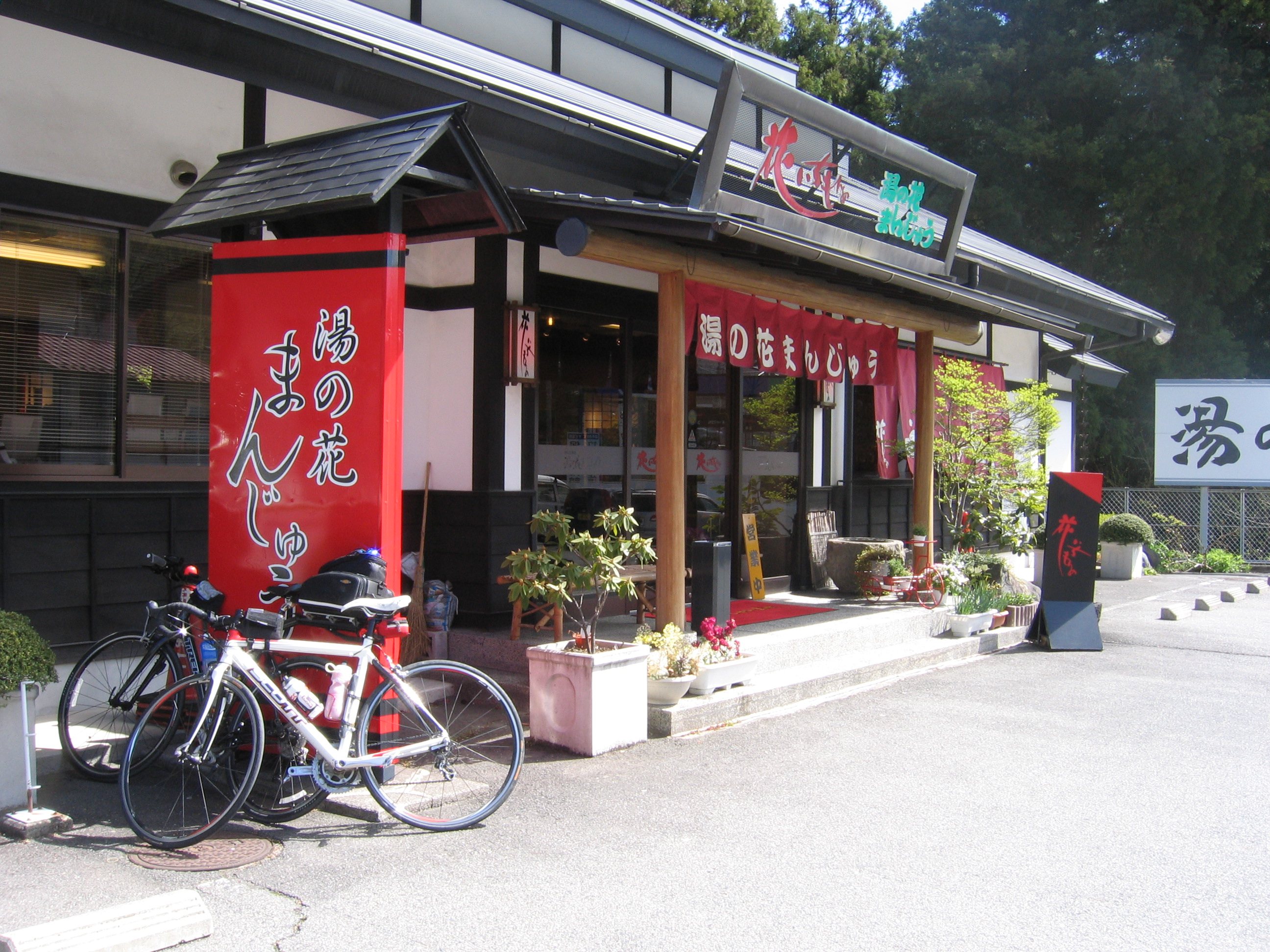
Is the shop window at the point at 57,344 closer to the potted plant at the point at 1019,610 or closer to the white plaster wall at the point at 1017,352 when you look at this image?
the potted plant at the point at 1019,610

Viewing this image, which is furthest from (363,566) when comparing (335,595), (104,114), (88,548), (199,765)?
(104,114)

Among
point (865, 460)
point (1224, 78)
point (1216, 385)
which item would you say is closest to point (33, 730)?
point (865, 460)

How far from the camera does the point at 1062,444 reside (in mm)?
17938

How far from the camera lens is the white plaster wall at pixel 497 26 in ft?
33.4

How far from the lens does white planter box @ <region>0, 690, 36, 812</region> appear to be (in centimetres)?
480

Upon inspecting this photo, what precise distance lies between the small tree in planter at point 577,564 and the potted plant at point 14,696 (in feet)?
8.69

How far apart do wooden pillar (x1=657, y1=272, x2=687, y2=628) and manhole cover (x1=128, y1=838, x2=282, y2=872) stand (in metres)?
3.46

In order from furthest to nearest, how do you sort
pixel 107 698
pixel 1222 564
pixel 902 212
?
pixel 1222 564 → pixel 902 212 → pixel 107 698

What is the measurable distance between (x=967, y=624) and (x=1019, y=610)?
4.17ft

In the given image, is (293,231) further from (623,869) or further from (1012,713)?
(1012,713)

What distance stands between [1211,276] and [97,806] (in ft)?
94.8

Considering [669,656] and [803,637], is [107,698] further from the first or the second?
[803,637]

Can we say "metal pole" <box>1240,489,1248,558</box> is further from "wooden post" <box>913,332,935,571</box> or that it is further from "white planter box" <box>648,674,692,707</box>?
"white planter box" <box>648,674,692,707</box>

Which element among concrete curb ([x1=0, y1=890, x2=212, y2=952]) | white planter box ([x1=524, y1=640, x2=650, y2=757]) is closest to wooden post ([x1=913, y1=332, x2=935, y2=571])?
white planter box ([x1=524, y1=640, x2=650, y2=757])
